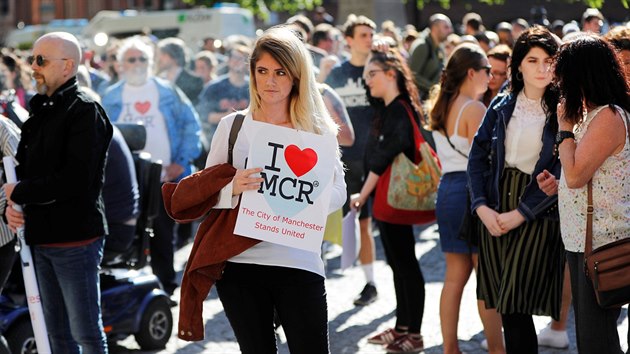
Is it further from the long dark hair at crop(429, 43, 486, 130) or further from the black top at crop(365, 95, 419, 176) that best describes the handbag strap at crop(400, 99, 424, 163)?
the long dark hair at crop(429, 43, 486, 130)

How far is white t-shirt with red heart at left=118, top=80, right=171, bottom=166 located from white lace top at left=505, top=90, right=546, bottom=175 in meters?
4.23

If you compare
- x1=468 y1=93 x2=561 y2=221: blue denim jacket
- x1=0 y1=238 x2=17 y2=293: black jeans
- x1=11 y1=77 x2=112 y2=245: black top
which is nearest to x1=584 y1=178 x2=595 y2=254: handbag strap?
x1=468 y1=93 x2=561 y2=221: blue denim jacket

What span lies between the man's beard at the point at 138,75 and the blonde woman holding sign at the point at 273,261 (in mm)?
4834

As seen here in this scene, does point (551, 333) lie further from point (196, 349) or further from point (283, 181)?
point (283, 181)

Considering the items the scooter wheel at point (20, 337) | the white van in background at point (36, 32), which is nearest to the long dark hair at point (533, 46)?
the scooter wheel at point (20, 337)

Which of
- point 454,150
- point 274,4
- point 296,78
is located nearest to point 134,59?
point 454,150

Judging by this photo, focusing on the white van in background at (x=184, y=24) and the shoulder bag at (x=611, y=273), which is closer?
the shoulder bag at (x=611, y=273)

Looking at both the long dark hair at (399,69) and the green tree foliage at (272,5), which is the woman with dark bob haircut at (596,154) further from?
the green tree foliage at (272,5)

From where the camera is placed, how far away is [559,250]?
5.46 meters

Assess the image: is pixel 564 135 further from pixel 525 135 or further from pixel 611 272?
pixel 525 135

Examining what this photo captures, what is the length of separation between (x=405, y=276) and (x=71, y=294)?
2372 mm

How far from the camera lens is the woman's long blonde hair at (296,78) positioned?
444 centimetres

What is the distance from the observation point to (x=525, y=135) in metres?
5.41

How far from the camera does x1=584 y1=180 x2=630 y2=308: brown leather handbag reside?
Result: 14.7ft
